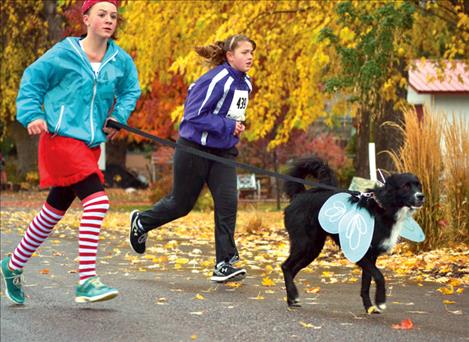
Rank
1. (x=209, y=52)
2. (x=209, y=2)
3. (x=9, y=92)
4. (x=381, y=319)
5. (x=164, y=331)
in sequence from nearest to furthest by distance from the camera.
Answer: (x=164, y=331) < (x=381, y=319) < (x=209, y=52) < (x=209, y=2) < (x=9, y=92)

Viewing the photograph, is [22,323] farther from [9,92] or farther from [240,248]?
[9,92]

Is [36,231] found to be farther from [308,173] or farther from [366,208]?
[366,208]

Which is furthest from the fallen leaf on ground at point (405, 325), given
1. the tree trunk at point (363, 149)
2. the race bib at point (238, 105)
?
the tree trunk at point (363, 149)

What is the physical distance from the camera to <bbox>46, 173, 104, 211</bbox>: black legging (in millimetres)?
6551

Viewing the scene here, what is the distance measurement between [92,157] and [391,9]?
20.6 ft

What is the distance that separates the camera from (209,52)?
8359 millimetres

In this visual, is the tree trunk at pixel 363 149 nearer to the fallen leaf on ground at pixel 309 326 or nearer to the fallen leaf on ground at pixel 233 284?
the fallen leaf on ground at pixel 233 284

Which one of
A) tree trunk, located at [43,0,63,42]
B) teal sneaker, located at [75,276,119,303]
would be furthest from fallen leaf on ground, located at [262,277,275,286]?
tree trunk, located at [43,0,63,42]

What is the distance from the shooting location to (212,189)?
844 centimetres

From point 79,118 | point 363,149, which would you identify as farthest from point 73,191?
point 363,149

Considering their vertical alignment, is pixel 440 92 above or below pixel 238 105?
above

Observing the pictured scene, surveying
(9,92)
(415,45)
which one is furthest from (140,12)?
(9,92)

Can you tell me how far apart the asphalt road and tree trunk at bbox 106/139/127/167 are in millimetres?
32324

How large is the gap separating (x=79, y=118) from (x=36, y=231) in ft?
2.82
